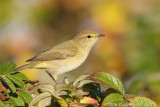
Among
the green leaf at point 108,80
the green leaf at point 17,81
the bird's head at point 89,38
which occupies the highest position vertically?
the bird's head at point 89,38

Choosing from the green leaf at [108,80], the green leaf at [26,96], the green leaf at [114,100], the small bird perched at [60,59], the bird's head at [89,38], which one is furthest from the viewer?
the bird's head at [89,38]

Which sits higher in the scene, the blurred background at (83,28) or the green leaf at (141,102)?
the blurred background at (83,28)

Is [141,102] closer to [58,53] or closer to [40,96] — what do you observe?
[40,96]

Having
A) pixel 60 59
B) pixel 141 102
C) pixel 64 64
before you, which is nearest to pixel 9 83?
pixel 141 102

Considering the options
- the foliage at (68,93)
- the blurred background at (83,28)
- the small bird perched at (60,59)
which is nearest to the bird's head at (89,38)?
the small bird perched at (60,59)

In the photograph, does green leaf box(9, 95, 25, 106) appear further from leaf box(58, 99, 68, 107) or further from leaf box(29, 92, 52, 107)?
leaf box(58, 99, 68, 107)

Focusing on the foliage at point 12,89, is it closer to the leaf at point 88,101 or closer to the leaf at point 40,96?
the leaf at point 40,96

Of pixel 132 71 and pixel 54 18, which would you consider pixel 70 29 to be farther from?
pixel 132 71
